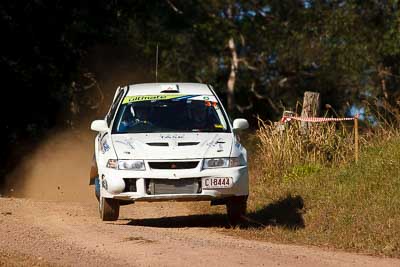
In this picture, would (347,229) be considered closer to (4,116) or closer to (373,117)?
(373,117)

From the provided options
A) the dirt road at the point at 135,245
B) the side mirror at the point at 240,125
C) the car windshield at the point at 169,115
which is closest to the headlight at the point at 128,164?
the dirt road at the point at 135,245

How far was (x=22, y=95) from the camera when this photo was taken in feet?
84.6

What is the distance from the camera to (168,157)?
12.3m

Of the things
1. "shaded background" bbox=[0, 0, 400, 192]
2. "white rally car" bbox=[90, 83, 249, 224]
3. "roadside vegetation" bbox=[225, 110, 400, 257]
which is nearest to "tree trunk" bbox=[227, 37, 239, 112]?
"shaded background" bbox=[0, 0, 400, 192]

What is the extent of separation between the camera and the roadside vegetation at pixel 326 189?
12062 millimetres

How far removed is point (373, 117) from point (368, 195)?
4.72m

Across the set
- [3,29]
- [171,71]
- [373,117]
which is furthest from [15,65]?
[171,71]

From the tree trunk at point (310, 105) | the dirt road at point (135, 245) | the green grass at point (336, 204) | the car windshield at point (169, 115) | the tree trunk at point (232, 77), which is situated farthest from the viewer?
the tree trunk at point (232, 77)

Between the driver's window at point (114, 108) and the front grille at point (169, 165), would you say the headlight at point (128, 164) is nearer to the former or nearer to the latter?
the front grille at point (169, 165)

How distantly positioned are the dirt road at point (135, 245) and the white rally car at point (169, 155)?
Answer: 44 cm

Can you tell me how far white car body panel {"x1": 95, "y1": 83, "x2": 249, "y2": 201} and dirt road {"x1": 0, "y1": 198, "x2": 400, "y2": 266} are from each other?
45 cm

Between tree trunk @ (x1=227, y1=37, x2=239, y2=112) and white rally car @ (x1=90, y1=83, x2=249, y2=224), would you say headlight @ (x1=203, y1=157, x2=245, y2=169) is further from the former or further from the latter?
tree trunk @ (x1=227, y1=37, x2=239, y2=112)

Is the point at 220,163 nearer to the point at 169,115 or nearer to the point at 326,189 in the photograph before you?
the point at 169,115

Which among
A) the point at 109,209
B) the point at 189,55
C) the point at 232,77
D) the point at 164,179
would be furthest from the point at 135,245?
the point at 232,77
